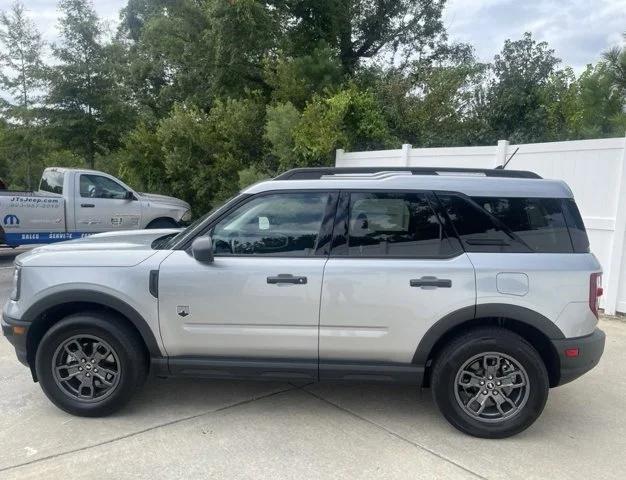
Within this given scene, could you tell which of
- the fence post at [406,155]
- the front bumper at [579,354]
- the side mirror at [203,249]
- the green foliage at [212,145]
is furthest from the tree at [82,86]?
the front bumper at [579,354]

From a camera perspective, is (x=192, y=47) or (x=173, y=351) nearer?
(x=173, y=351)

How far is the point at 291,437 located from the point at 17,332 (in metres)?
2.12

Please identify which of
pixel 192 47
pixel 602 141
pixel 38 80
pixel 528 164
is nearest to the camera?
pixel 602 141

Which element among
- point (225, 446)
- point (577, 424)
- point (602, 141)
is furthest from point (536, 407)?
point (602, 141)

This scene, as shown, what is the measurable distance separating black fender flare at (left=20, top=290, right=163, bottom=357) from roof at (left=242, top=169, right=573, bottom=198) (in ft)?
3.93

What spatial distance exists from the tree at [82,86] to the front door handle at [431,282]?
14795 millimetres

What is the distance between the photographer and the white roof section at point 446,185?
12.0ft

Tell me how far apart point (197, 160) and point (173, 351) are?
9.73 m

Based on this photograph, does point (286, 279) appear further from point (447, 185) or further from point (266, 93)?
point (266, 93)

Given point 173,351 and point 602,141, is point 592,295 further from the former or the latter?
point 602,141

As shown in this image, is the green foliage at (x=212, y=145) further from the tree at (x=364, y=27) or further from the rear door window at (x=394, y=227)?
the rear door window at (x=394, y=227)

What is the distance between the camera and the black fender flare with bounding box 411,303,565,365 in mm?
3490

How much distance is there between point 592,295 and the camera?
3.50 meters

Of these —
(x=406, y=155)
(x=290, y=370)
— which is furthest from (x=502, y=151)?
(x=290, y=370)
